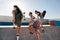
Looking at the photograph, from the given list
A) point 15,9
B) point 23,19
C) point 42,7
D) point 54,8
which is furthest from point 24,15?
point 54,8

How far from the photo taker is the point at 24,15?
706cm

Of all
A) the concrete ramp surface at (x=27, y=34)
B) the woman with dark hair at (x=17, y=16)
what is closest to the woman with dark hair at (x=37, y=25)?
the concrete ramp surface at (x=27, y=34)

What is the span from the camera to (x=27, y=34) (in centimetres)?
697

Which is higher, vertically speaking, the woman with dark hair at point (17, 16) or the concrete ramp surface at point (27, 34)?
the woman with dark hair at point (17, 16)

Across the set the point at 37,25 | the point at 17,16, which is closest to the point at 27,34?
the point at 37,25

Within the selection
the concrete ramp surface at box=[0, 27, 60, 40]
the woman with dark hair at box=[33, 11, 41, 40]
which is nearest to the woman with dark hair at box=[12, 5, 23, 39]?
the concrete ramp surface at box=[0, 27, 60, 40]

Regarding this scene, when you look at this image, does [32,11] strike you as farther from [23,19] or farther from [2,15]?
[2,15]

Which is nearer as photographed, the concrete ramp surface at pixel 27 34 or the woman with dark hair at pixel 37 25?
the concrete ramp surface at pixel 27 34

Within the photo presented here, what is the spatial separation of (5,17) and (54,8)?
2.40m

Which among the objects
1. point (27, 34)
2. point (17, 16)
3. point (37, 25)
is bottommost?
point (27, 34)

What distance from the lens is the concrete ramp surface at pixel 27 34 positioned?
6475 mm

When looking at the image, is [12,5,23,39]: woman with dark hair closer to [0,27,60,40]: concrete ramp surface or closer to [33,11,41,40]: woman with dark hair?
[0,27,60,40]: concrete ramp surface

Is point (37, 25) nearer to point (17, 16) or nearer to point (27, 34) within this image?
point (27, 34)

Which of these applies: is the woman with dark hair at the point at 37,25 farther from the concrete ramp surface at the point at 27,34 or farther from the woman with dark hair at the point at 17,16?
the woman with dark hair at the point at 17,16
